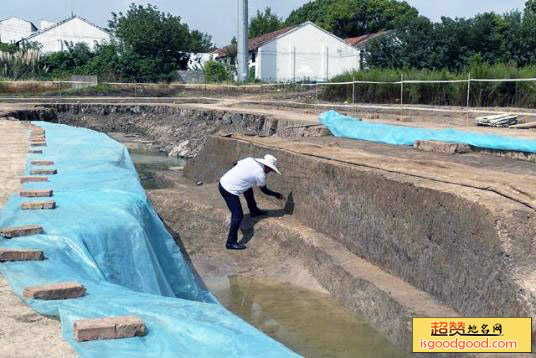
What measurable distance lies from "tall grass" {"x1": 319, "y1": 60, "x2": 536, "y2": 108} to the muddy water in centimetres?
1355

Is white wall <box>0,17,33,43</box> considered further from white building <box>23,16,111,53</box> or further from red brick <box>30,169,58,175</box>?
red brick <box>30,169,58,175</box>

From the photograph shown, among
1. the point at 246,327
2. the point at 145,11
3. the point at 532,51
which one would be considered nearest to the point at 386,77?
the point at 532,51

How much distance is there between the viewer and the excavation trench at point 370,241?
18.3 feet

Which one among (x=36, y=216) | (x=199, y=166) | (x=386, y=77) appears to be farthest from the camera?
(x=386, y=77)

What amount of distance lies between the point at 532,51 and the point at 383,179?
31.4m

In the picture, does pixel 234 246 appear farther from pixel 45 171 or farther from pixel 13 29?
pixel 13 29

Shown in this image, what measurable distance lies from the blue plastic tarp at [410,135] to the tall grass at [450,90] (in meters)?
7.06

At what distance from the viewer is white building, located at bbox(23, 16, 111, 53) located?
51.3 meters

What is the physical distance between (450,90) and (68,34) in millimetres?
40133

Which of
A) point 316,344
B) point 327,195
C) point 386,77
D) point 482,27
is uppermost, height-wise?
point 482,27

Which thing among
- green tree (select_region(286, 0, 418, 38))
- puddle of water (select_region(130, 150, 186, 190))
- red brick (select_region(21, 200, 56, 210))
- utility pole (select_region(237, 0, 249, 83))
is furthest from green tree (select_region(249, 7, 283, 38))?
red brick (select_region(21, 200, 56, 210))

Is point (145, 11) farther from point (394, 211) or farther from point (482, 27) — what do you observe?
point (394, 211)

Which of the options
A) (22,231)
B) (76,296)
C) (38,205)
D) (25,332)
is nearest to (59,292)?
(76,296)

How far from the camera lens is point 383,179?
24.6ft
